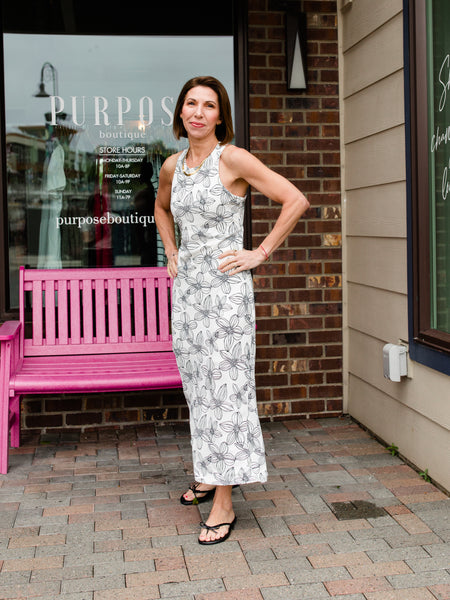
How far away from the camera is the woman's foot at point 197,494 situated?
3.65 meters

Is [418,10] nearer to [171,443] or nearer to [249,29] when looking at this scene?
[249,29]

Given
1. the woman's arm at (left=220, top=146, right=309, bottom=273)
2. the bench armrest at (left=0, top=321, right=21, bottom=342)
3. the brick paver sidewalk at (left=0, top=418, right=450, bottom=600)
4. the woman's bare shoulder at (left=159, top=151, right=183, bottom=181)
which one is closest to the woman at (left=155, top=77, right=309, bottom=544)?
the woman's arm at (left=220, top=146, right=309, bottom=273)

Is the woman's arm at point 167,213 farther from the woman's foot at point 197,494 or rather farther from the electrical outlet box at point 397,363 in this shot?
the electrical outlet box at point 397,363

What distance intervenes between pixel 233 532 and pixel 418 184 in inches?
74.7

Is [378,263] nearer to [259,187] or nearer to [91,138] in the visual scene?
[259,187]

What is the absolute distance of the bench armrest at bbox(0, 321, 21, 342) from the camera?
4.10 m

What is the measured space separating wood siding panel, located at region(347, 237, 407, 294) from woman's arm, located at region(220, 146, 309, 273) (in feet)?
3.75

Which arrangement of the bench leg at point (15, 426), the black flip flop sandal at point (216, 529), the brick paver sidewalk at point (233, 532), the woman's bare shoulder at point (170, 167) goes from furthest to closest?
the bench leg at point (15, 426) < the woman's bare shoulder at point (170, 167) < the black flip flop sandal at point (216, 529) < the brick paver sidewalk at point (233, 532)

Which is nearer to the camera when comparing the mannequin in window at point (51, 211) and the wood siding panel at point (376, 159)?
the wood siding panel at point (376, 159)

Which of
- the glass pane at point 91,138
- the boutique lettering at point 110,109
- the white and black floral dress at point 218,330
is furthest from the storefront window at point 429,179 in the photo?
the boutique lettering at point 110,109

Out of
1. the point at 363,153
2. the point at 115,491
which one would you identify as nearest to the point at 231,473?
the point at 115,491

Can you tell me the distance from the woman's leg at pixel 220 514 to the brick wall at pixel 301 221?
1747mm

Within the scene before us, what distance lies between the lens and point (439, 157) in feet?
12.3

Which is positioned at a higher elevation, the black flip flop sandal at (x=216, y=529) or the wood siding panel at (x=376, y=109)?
the wood siding panel at (x=376, y=109)
